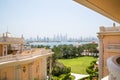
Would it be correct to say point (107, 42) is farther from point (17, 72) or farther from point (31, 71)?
point (17, 72)

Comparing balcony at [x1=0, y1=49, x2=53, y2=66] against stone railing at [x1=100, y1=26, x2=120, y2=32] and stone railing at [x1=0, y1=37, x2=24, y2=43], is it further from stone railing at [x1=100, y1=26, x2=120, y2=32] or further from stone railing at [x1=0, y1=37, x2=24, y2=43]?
stone railing at [x1=100, y1=26, x2=120, y2=32]

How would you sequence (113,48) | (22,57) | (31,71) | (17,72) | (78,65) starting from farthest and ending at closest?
(78,65)
(31,71)
(22,57)
(113,48)
(17,72)

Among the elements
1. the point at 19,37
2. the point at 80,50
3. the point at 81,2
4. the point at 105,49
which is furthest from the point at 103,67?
the point at 80,50

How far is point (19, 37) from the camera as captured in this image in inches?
789

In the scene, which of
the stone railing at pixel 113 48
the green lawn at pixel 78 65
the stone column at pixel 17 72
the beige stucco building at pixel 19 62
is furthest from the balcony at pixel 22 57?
the green lawn at pixel 78 65

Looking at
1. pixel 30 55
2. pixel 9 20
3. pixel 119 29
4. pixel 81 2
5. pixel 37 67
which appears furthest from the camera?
pixel 9 20

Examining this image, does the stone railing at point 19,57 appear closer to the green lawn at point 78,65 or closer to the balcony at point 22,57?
the balcony at point 22,57

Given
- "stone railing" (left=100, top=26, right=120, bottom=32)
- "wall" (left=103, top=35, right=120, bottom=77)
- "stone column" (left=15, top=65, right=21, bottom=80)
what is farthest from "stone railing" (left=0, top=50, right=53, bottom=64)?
"stone railing" (left=100, top=26, right=120, bottom=32)

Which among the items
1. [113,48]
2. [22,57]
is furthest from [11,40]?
[113,48]

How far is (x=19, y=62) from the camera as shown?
1534 cm

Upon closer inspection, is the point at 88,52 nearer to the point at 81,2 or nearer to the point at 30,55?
the point at 30,55

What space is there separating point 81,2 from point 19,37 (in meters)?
18.0

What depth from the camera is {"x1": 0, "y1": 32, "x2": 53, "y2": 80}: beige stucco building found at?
47.0 ft

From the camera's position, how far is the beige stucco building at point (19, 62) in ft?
47.0
